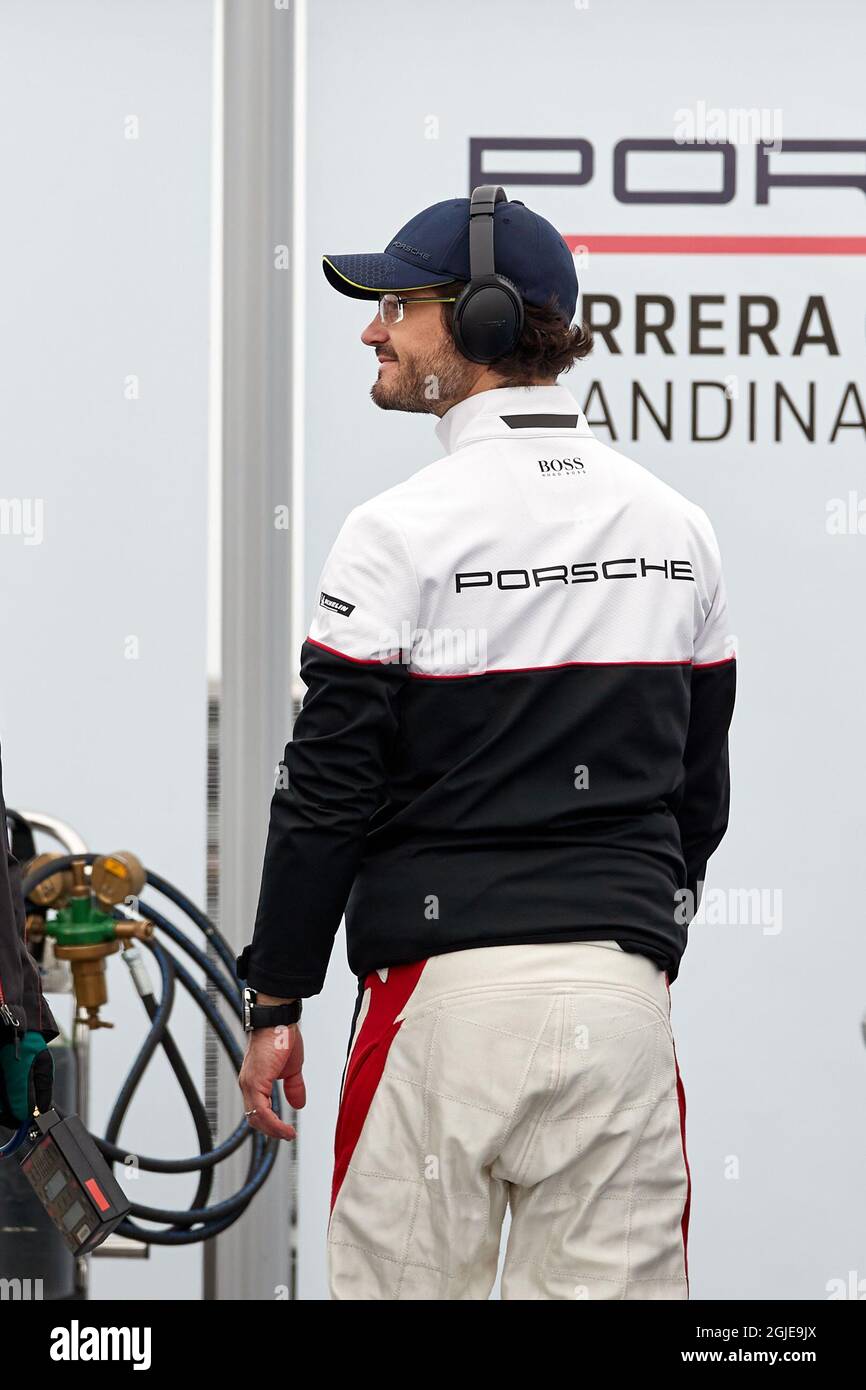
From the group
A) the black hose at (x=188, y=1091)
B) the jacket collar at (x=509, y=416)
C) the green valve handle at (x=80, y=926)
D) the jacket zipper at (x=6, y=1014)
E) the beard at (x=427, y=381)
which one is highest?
the beard at (x=427, y=381)

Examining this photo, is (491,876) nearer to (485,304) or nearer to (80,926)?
(485,304)

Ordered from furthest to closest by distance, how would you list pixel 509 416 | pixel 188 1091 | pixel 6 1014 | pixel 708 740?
pixel 188 1091 < pixel 708 740 < pixel 509 416 < pixel 6 1014

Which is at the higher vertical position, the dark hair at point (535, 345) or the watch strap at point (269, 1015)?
the dark hair at point (535, 345)

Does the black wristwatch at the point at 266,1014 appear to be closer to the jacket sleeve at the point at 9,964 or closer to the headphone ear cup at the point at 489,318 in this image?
the jacket sleeve at the point at 9,964

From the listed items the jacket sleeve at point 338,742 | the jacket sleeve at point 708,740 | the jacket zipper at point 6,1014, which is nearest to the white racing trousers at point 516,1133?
the jacket sleeve at point 338,742

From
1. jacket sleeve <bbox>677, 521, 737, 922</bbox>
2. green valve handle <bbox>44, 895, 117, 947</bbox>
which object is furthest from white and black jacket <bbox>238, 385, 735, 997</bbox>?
green valve handle <bbox>44, 895, 117, 947</bbox>

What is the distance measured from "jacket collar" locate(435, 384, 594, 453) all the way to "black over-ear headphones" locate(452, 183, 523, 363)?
46 mm

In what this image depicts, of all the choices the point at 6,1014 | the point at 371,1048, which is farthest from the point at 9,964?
the point at 371,1048

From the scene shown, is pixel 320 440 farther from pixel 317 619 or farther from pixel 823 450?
pixel 317 619

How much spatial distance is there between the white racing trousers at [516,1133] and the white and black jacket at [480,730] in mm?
47

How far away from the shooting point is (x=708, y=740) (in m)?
1.85

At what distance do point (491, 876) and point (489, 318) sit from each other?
598mm

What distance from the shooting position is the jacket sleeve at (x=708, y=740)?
179 cm

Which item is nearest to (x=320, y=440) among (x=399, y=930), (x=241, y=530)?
(x=241, y=530)
